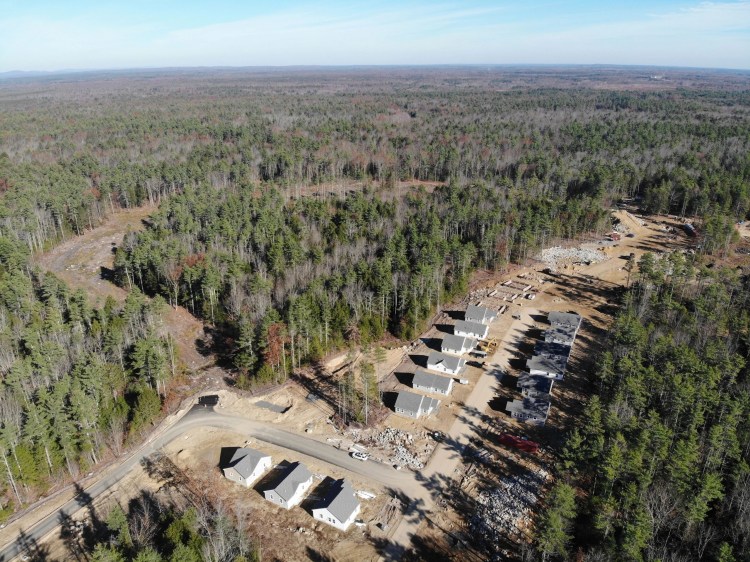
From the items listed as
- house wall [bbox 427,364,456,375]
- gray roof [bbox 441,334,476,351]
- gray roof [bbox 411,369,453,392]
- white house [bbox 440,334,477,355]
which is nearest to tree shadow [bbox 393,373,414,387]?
gray roof [bbox 411,369,453,392]

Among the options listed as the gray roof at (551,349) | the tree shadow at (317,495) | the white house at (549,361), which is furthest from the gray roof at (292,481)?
the gray roof at (551,349)

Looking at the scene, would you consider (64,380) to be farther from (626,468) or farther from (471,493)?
(626,468)

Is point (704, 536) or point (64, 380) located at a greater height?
point (64, 380)

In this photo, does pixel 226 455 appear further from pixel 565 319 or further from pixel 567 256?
pixel 567 256

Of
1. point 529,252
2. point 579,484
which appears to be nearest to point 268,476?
point 579,484

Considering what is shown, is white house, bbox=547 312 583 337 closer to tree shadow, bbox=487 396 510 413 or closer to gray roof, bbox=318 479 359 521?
tree shadow, bbox=487 396 510 413
